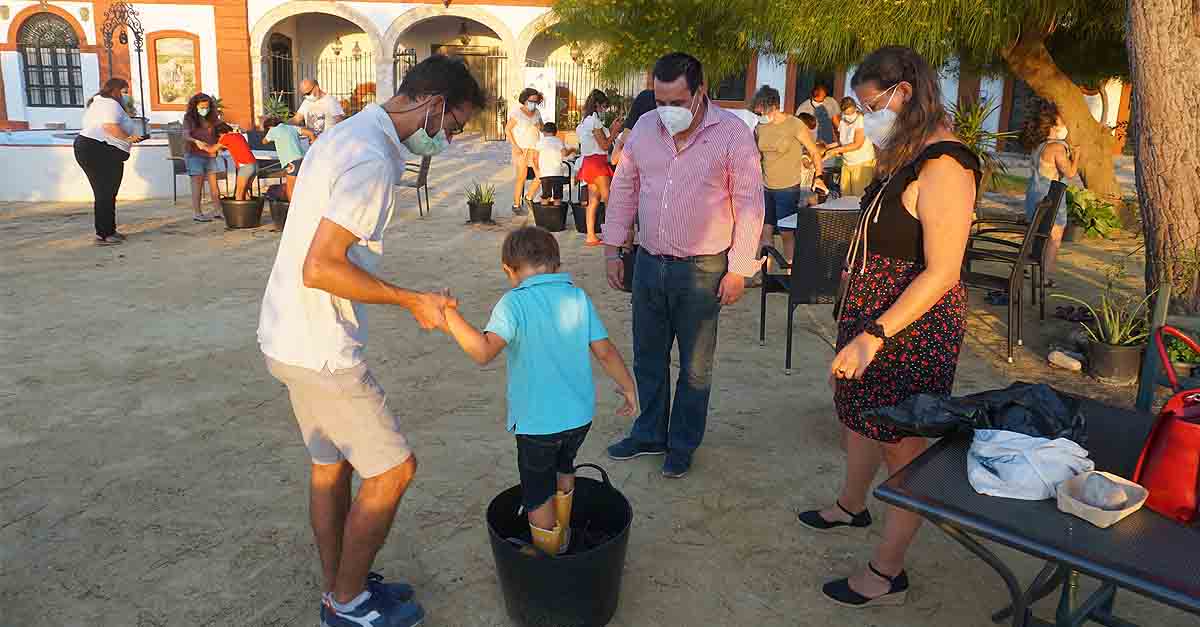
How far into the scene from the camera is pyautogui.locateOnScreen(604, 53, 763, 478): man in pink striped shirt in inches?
130

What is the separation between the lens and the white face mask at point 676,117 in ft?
10.6

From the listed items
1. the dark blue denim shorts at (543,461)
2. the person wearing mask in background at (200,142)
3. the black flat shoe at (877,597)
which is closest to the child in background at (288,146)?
the person wearing mask in background at (200,142)

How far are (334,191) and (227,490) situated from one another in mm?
1938

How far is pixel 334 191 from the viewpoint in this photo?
2.01 metres

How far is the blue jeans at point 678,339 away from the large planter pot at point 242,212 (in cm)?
674

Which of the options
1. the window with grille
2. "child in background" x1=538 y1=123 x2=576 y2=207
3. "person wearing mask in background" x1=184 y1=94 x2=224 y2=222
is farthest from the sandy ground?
the window with grille

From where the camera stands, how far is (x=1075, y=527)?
168cm

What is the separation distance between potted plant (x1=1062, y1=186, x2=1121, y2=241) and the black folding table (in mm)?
8310

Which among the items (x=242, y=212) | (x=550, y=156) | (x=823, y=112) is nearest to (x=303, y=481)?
(x=242, y=212)

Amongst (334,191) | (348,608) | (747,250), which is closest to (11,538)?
(348,608)

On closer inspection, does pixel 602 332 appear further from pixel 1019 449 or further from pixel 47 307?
pixel 47 307

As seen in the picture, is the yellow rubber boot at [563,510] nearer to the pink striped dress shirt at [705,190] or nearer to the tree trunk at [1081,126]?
the pink striped dress shirt at [705,190]

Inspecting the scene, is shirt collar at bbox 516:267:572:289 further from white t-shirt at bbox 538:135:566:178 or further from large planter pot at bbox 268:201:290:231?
large planter pot at bbox 268:201:290:231

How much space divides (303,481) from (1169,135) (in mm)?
4807
